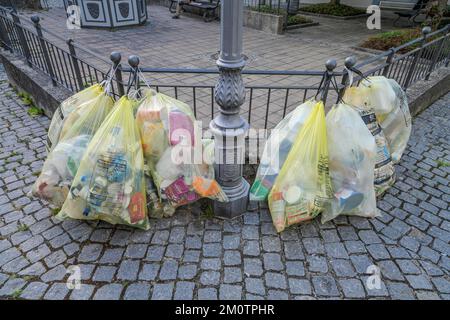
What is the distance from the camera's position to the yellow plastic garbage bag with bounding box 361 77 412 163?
112 inches

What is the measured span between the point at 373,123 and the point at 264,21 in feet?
24.3

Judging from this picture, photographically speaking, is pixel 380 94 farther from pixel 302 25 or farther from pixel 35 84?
pixel 302 25

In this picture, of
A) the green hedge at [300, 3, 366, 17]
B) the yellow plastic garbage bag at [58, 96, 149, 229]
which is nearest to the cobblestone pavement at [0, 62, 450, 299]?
the yellow plastic garbage bag at [58, 96, 149, 229]

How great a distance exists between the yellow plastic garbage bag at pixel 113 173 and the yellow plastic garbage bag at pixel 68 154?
203 millimetres

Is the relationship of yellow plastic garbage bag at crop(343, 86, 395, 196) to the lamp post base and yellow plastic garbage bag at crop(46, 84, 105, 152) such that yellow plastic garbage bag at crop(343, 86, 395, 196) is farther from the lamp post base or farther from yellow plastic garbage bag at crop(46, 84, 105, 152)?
yellow plastic garbage bag at crop(46, 84, 105, 152)

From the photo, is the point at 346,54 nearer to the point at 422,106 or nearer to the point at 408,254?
the point at 422,106

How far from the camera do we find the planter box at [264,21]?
8.76m

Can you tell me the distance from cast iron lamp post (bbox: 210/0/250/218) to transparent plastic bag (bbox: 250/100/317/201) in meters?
0.14

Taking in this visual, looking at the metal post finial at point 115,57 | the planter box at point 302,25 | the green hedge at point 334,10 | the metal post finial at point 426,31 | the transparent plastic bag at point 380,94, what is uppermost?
the metal post finial at point 115,57

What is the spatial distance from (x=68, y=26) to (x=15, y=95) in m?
5.04

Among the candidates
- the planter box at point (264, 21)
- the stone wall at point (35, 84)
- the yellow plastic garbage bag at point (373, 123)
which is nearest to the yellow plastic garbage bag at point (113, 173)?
the yellow plastic garbage bag at point (373, 123)

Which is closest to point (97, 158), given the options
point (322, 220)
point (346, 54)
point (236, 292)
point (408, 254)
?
point (236, 292)

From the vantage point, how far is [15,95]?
5.26 meters

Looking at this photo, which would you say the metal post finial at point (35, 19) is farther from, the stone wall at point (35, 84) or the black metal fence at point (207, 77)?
the stone wall at point (35, 84)
